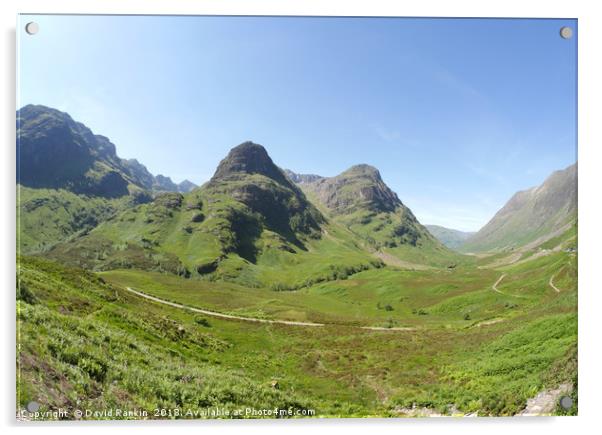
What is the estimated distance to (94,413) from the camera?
1189 cm

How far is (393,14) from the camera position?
14.5 metres

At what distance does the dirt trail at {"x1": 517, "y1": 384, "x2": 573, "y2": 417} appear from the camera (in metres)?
13.8

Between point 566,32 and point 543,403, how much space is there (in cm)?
1873

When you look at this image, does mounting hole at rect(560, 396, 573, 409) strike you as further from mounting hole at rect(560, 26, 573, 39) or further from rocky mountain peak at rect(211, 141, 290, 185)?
rocky mountain peak at rect(211, 141, 290, 185)

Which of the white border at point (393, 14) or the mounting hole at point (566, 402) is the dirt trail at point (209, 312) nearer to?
the white border at point (393, 14)

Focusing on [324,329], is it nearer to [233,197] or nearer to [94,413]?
[94,413]

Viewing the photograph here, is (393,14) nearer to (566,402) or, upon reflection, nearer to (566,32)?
(566,32)

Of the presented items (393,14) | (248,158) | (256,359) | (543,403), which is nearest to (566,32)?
(393,14)

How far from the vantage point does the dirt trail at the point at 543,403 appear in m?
13.8

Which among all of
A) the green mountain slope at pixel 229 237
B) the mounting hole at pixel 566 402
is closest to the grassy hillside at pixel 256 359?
the mounting hole at pixel 566 402

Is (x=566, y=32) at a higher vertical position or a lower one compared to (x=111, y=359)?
higher

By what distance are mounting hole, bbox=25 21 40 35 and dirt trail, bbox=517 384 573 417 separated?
29602mm
